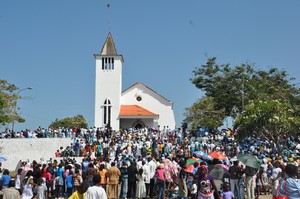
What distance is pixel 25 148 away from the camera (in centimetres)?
2958

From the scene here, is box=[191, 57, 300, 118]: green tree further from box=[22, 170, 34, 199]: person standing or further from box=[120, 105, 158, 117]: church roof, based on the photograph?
box=[22, 170, 34, 199]: person standing

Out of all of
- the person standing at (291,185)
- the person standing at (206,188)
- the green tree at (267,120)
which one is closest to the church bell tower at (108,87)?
the green tree at (267,120)

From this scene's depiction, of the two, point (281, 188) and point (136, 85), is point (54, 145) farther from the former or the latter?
point (281, 188)

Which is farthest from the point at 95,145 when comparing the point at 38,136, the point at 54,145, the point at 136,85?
the point at 136,85

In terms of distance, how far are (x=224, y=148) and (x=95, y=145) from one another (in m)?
8.38

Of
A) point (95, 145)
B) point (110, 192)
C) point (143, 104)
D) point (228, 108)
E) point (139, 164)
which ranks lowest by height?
point (110, 192)

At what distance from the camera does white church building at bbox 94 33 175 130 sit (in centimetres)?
4428

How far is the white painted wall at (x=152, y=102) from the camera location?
47.6m

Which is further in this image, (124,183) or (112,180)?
(124,183)

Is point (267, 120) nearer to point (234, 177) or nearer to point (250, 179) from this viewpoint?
point (250, 179)

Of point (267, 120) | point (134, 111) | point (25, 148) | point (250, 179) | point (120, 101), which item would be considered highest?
point (120, 101)

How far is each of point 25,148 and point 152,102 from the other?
2155 cm

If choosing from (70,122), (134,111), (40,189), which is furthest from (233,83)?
(70,122)

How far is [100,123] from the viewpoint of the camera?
43688 millimetres
